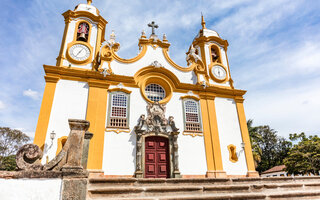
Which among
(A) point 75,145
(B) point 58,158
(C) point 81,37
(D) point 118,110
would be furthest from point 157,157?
(C) point 81,37

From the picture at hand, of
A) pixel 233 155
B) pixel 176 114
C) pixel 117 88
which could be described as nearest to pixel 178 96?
pixel 176 114

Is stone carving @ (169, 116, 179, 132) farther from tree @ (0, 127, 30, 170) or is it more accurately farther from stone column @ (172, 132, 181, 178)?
tree @ (0, 127, 30, 170)

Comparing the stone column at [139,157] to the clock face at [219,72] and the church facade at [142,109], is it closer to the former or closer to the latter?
the church facade at [142,109]

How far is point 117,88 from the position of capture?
10.9m

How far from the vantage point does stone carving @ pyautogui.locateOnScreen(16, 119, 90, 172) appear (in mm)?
3857

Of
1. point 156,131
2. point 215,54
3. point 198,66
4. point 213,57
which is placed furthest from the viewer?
point 215,54

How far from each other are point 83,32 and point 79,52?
1817mm

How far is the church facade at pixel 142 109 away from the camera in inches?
379

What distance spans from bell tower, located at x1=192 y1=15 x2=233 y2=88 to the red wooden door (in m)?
5.06

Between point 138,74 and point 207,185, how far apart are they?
8042 millimetres

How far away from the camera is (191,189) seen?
4.76m

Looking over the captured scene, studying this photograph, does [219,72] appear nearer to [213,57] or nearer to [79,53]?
[213,57]

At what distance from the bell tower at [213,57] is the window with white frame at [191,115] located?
5.81ft

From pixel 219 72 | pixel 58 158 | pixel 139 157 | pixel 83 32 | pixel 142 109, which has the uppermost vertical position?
pixel 83 32
